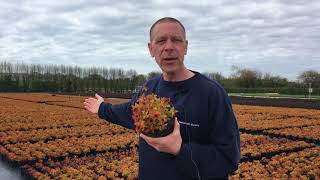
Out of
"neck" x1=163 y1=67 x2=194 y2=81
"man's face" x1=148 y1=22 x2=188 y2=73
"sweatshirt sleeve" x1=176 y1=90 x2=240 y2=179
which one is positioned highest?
"man's face" x1=148 y1=22 x2=188 y2=73

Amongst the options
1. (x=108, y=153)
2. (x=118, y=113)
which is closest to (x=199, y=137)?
(x=118, y=113)

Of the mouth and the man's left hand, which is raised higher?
the mouth

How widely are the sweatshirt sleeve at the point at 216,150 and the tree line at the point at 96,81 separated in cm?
6114

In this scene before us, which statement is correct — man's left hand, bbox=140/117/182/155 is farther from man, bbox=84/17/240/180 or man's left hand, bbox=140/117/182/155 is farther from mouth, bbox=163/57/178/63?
mouth, bbox=163/57/178/63

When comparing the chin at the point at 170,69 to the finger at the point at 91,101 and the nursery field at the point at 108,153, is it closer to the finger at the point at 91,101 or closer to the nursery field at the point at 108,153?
the finger at the point at 91,101

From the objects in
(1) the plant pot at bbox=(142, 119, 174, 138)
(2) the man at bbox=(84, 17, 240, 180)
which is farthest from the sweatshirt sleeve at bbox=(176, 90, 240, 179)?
(1) the plant pot at bbox=(142, 119, 174, 138)

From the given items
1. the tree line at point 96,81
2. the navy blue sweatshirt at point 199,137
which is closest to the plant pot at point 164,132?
the navy blue sweatshirt at point 199,137

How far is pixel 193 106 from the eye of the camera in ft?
6.67

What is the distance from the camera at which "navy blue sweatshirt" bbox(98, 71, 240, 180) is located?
73.8 inches

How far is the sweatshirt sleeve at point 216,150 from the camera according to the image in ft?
6.05

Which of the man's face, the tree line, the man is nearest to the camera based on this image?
the man

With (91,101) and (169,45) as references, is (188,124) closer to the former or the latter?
(169,45)

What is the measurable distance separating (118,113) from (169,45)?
84 cm

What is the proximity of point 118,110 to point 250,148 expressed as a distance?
945cm
